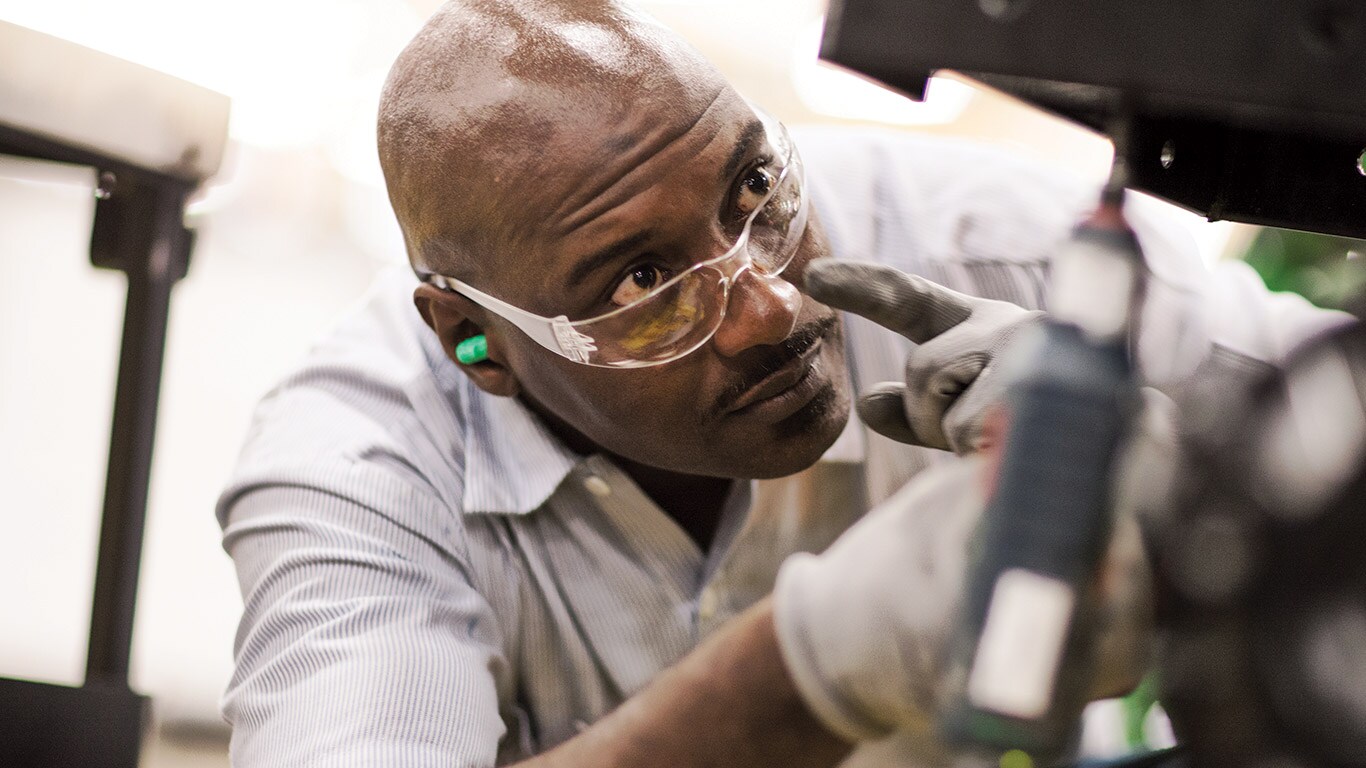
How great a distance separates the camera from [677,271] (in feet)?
3.75

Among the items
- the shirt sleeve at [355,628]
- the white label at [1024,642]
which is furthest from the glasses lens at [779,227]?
the white label at [1024,642]

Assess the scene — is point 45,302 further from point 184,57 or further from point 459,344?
point 459,344

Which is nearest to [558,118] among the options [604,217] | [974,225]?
[604,217]

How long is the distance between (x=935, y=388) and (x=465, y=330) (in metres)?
0.73

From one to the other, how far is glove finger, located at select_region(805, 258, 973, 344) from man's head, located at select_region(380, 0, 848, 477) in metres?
0.34

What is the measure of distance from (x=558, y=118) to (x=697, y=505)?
53cm

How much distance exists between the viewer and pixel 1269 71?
18.0 inches

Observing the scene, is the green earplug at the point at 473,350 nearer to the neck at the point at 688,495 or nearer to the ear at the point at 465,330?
the ear at the point at 465,330

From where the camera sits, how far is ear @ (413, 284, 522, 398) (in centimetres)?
130

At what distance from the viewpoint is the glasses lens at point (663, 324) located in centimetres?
113

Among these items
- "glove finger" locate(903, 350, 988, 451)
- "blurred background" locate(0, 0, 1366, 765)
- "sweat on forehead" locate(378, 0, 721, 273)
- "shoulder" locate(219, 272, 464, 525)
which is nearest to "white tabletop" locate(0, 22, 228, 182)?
"shoulder" locate(219, 272, 464, 525)

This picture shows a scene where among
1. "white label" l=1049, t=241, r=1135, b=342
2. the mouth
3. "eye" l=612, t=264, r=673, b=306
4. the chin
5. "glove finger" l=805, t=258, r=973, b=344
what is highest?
"white label" l=1049, t=241, r=1135, b=342

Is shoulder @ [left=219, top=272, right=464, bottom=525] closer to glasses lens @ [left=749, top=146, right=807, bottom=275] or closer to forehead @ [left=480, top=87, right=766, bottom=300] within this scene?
forehead @ [left=480, top=87, right=766, bottom=300]

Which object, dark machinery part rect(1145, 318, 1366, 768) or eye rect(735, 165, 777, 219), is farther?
eye rect(735, 165, 777, 219)
